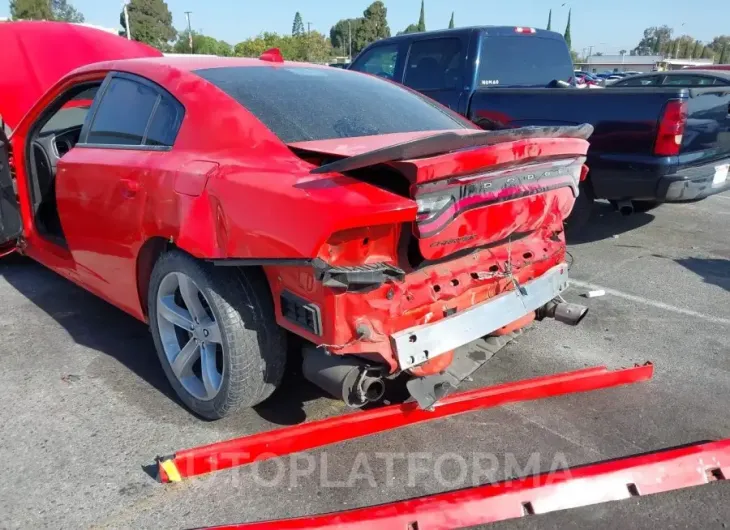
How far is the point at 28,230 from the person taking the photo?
14.5 feet

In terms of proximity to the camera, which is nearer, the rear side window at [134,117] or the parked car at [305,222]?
the parked car at [305,222]

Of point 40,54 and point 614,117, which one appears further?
point 40,54

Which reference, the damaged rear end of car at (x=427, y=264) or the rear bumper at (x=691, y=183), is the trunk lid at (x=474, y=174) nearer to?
the damaged rear end of car at (x=427, y=264)

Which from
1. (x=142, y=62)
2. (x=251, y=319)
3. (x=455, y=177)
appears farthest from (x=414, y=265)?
(x=142, y=62)

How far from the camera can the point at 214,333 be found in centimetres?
277

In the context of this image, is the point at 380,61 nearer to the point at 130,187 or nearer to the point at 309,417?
the point at 130,187

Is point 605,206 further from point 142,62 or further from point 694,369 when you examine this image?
point 142,62

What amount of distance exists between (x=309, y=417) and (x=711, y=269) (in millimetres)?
4038

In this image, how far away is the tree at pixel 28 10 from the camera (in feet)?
165

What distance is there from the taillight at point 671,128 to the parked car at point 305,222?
2.36 meters

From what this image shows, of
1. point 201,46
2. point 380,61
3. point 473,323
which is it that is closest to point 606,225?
point 380,61

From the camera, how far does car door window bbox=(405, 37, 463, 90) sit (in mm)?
6980

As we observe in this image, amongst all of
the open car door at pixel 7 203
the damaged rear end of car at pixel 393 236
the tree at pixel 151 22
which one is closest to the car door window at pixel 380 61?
the open car door at pixel 7 203

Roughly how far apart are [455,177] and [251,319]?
1050 mm
